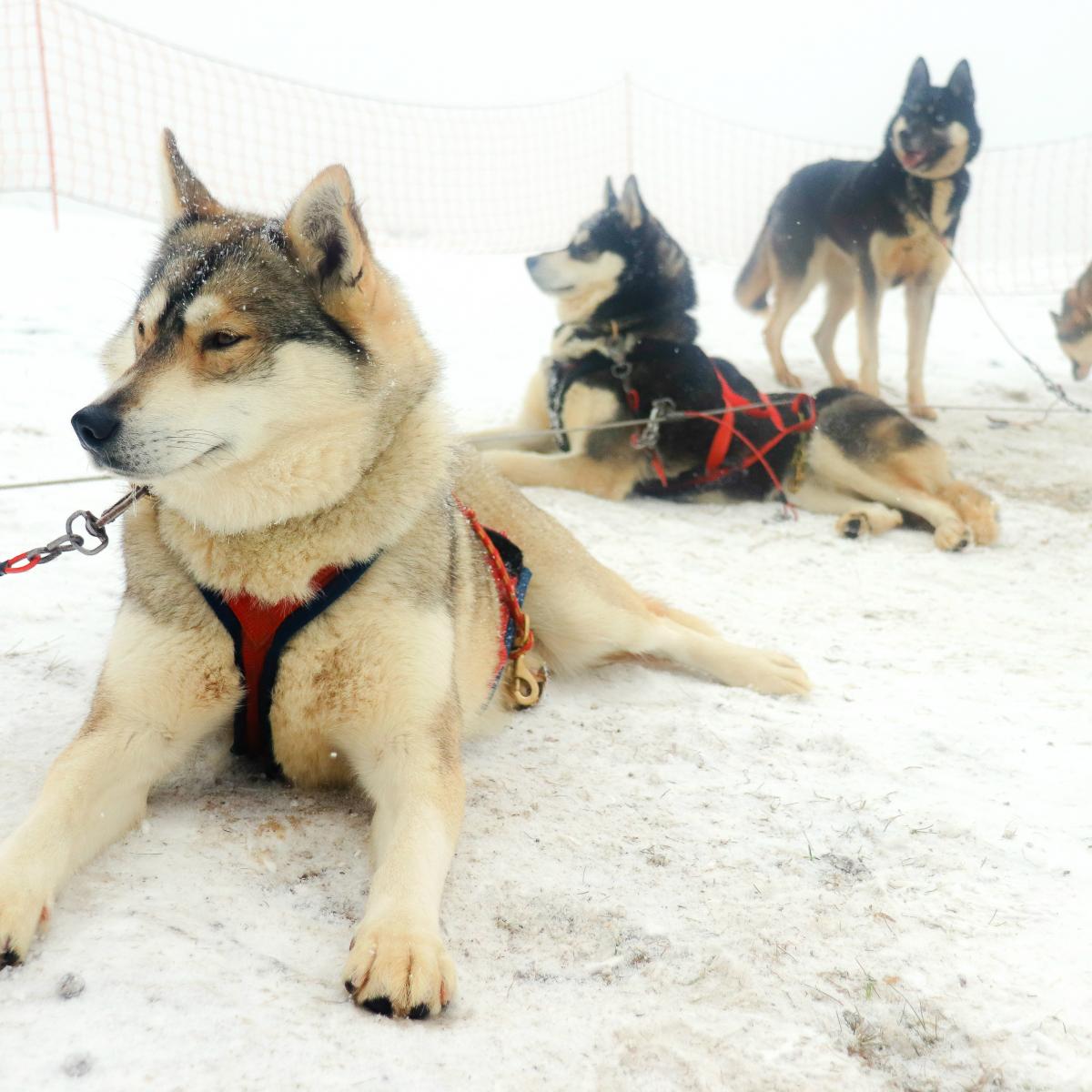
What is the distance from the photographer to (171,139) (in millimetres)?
2633

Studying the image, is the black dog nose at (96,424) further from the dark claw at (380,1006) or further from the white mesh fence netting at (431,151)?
the white mesh fence netting at (431,151)

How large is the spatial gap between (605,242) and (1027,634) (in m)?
3.61

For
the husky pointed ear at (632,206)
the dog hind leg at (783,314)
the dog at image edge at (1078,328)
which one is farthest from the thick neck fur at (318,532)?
the dog at image edge at (1078,328)

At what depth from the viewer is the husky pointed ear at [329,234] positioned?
229 centimetres

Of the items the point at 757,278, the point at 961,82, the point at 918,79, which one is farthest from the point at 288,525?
the point at 961,82

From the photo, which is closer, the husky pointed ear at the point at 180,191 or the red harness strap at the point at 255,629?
the red harness strap at the point at 255,629

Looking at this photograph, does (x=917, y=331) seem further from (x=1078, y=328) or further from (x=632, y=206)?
(x=632, y=206)

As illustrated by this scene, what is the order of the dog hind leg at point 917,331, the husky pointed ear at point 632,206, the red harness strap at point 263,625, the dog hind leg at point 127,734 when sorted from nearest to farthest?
the dog hind leg at point 127,734
the red harness strap at point 263,625
the husky pointed ear at point 632,206
the dog hind leg at point 917,331

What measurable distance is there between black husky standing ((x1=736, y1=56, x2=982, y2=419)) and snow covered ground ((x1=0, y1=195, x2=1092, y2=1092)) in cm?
445

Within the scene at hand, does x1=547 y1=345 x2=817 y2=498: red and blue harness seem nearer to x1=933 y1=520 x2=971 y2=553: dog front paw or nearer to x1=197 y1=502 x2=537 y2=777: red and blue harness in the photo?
x1=933 y1=520 x2=971 y2=553: dog front paw

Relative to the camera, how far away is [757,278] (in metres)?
8.99

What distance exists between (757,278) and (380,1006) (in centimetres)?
826

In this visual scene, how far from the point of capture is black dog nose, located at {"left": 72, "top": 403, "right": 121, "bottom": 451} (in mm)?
2004

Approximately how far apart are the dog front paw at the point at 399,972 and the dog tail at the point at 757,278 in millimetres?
8069
